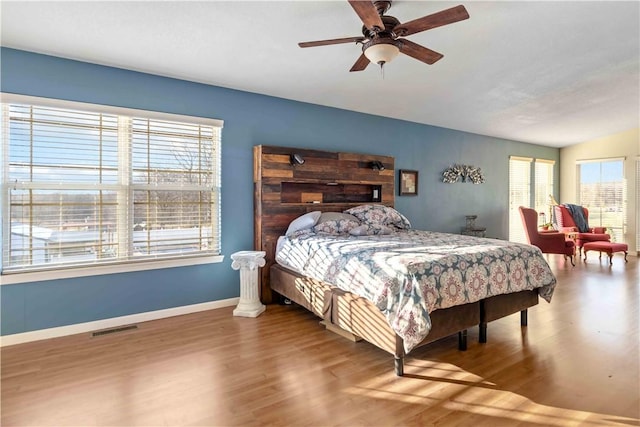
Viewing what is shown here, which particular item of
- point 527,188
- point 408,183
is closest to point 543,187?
point 527,188

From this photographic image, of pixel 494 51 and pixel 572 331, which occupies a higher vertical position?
pixel 494 51

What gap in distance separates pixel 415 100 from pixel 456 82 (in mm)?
657

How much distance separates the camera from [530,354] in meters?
2.68

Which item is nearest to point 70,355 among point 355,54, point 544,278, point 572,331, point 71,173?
point 71,173

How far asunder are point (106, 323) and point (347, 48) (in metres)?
3.50

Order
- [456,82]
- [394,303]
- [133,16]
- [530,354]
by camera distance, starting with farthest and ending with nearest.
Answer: [456,82] → [530,354] → [133,16] → [394,303]

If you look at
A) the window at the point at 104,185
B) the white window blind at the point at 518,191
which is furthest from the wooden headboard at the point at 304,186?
the white window blind at the point at 518,191

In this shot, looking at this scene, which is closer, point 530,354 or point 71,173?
point 530,354

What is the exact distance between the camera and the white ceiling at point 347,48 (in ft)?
8.23

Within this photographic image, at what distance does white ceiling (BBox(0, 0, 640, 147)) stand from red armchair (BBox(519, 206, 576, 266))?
2073mm

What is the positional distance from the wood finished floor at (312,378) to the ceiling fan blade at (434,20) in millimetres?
2338

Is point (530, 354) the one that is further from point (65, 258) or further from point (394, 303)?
point (65, 258)

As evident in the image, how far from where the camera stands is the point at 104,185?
10.7ft

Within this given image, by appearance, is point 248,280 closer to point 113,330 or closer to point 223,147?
point 113,330
